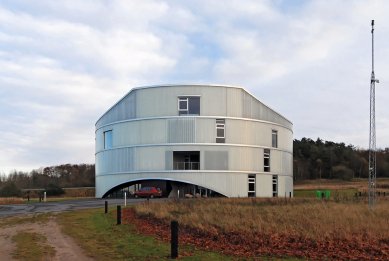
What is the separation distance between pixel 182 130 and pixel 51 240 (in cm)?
3689

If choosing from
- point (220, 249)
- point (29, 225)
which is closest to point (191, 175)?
point (29, 225)

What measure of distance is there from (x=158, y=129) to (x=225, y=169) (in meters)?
8.69

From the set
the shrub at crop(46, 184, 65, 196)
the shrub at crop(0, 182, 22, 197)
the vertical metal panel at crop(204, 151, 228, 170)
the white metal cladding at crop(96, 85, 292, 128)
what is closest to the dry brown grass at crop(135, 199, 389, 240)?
the vertical metal panel at crop(204, 151, 228, 170)

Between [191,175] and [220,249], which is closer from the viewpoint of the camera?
[220,249]

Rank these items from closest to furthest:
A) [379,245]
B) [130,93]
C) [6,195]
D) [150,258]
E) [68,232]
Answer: [150,258]
[379,245]
[68,232]
[130,93]
[6,195]

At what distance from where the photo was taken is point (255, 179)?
2218 inches

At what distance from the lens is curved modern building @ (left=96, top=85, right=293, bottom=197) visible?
177 ft

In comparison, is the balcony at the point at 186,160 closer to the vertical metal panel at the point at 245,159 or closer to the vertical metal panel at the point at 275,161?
the vertical metal panel at the point at 245,159

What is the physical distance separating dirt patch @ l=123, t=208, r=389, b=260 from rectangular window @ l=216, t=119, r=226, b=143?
37.1 meters

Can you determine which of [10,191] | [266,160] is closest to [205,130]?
[266,160]

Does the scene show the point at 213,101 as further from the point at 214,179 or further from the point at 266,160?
the point at 266,160

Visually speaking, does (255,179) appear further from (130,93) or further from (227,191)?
(130,93)

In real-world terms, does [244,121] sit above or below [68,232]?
above

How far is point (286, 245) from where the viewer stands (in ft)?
46.2
